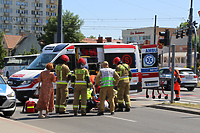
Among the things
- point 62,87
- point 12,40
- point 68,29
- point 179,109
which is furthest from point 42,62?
point 12,40

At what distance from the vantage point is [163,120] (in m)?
11.3

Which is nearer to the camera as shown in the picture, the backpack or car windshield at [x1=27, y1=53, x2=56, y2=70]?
the backpack

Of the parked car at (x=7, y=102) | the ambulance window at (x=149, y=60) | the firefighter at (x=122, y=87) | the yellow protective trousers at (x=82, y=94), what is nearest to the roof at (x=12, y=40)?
the ambulance window at (x=149, y=60)

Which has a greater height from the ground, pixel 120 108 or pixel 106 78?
pixel 106 78

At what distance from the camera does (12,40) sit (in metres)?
104

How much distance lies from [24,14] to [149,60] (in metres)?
98.8

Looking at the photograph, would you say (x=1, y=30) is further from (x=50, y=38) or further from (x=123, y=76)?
(x=123, y=76)

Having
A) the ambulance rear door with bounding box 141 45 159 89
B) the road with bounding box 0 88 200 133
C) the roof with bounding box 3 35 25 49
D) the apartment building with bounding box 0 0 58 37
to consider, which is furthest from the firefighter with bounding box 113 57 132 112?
the apartment building with bounding box 0 0 58 37

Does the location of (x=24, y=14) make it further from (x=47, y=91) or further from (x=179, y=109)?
(x=47, y=91)

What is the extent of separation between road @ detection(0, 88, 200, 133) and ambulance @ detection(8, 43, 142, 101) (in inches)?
69.0

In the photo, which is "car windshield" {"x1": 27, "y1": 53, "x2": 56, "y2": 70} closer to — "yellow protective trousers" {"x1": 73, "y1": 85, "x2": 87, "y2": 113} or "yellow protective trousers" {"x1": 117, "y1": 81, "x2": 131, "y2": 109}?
"yellow protective trousers" {"x1": 117, "y1": 81, "x2": 131, "y2": 109}

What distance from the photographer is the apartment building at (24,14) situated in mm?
108438

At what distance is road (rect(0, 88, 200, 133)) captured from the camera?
946 centimetres

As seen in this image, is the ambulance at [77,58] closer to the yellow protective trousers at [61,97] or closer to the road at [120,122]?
the road at [120,122]
